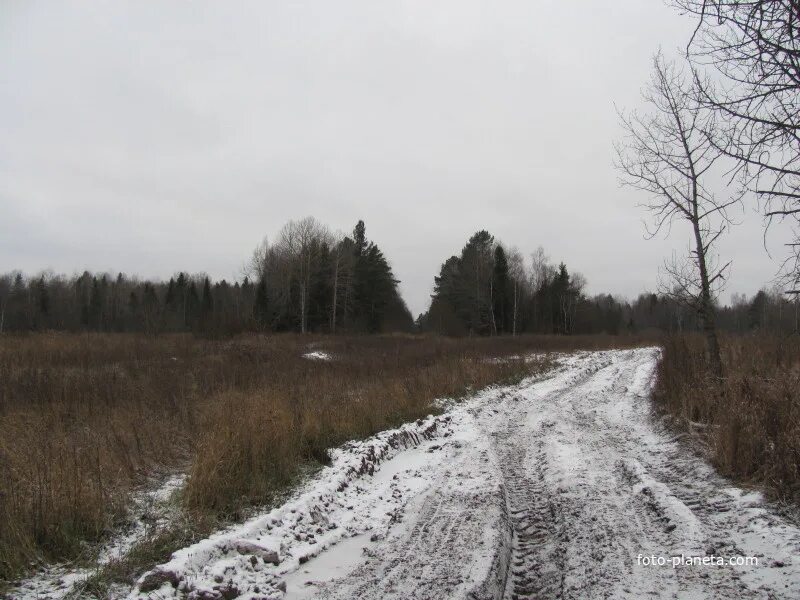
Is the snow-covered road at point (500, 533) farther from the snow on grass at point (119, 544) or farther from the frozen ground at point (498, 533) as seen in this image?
the snow on grass at point (119, 544)

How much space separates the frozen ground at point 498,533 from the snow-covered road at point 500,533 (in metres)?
0.01

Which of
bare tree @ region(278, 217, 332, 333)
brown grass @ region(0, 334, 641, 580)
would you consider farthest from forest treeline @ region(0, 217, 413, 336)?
brown grass @ region(0, 334, 641, 580)

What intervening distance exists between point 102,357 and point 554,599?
17.0 m

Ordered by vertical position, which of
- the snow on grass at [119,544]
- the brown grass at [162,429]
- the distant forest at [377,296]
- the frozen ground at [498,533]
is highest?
the distant forest at [377,296]

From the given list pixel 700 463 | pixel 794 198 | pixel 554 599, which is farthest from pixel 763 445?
pixel 554 599

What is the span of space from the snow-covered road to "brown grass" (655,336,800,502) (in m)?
0.31

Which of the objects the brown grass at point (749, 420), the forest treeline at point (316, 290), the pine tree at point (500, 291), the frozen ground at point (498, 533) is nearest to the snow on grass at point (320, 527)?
the frozen ground at point (498, 533)

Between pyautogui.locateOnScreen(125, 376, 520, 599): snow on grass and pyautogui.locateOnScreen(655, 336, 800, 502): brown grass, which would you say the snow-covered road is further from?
pyautogui.locateOnScreen(655, 336, 800, 502): brown grass

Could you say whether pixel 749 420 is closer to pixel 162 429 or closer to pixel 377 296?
pixel 162 429

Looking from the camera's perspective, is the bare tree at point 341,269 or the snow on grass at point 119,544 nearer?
the snow on grass at point 119,544

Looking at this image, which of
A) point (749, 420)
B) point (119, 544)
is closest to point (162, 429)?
point (119, 544)

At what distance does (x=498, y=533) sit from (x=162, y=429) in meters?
4.90

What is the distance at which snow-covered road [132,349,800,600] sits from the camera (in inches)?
128

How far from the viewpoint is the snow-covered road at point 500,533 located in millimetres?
3256
